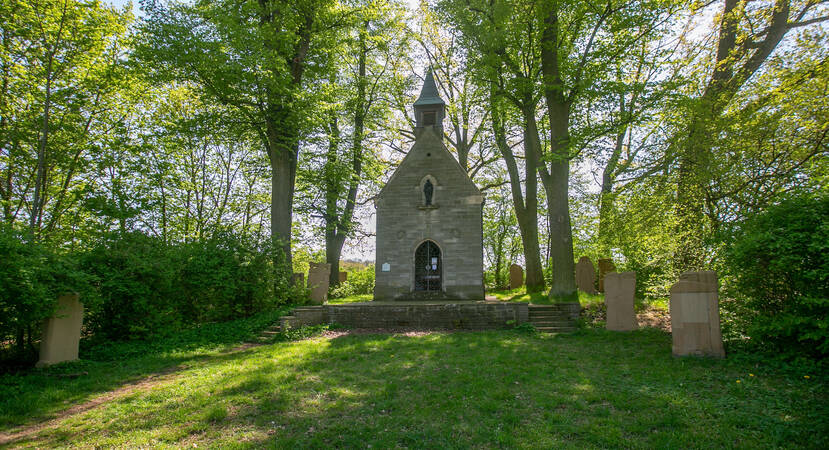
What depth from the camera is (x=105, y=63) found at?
15016mm

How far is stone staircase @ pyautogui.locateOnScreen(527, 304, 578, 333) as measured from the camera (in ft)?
39.4

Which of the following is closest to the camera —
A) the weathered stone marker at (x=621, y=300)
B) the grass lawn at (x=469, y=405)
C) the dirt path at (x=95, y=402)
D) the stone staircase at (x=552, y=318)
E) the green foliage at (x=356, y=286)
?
the grass lawn at (x=469, y=405)

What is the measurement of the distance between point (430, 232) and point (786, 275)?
11.7 metres

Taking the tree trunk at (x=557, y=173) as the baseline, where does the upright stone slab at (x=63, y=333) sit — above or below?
below

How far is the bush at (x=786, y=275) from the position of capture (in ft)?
19.7

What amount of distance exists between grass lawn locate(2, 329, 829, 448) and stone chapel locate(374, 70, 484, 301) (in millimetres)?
8103

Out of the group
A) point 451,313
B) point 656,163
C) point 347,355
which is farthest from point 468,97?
point 347,355

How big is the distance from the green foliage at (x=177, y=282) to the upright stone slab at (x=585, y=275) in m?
11.3

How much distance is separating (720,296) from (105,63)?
20.3 metres

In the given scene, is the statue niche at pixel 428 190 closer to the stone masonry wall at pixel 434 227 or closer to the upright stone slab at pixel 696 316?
the stone masonry wall at pixel 434 227

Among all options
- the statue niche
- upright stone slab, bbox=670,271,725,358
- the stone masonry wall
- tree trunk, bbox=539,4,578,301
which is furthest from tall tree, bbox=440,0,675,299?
upright stone slab, bbox=670,271,725,358

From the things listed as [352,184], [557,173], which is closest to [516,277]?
[557,173]

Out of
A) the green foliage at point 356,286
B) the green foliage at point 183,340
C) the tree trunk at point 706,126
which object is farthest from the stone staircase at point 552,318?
the green foliage at point 356,286

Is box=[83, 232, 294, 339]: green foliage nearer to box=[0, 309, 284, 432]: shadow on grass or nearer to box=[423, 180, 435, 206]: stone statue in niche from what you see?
box=[0, 309, 284, 432]: shadow on grass
